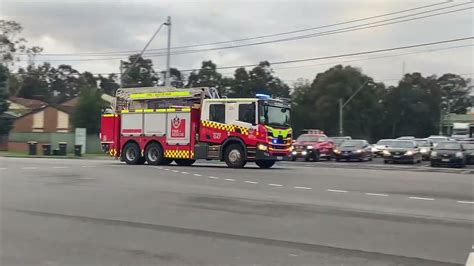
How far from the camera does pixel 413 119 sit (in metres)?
93.1

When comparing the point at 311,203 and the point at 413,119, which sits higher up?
the point at 413,119

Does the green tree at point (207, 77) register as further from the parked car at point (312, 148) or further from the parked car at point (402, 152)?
the parked car at point (402, 152)

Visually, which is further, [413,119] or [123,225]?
[413,119]

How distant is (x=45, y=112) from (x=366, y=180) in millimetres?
56754

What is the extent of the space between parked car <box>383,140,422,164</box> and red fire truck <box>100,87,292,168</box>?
1128 centimetres

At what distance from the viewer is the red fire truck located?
2281 cm

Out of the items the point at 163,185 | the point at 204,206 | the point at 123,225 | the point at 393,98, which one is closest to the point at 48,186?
the point at 163,185

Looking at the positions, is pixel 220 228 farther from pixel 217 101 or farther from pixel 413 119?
pixel 413 119

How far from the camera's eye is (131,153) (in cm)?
2594

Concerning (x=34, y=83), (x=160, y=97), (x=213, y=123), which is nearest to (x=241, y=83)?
(x=34, y=83)

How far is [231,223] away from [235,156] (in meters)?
13.8

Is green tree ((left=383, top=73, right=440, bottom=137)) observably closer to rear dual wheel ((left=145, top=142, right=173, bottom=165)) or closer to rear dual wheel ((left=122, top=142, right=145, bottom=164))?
rear dual wheel ((left=122, top=142, right=145, bottom=164))

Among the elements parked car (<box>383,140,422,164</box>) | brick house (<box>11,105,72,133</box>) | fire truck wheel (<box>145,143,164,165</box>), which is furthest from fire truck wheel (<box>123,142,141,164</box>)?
brick house (<box>11,105,72,133</box>)

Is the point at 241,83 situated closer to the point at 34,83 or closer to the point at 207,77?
the point at 207,77
